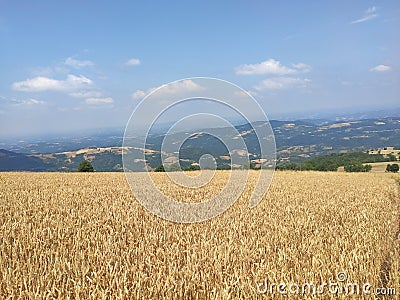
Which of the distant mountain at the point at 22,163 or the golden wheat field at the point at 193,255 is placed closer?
the golden wheat field at the point at 193,255

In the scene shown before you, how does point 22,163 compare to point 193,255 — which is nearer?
point 193,255

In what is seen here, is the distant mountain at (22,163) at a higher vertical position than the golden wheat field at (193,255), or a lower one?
lower

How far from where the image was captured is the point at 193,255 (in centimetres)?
503

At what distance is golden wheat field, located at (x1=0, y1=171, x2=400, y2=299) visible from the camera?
4.01 meters

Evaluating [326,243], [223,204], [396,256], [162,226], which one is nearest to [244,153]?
[223,204]

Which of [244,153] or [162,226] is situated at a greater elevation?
[244,153]

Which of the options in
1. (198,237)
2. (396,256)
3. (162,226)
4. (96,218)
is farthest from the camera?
(96,218)

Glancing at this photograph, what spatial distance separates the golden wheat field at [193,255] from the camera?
401 centimetres

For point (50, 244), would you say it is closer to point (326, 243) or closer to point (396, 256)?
point (326, 243)

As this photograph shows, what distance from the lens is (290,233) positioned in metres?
6.83

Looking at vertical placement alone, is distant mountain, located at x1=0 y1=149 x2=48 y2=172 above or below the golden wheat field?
below

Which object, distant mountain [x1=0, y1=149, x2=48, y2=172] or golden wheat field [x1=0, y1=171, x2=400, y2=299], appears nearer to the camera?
golden wheat field [x1=0, y1=171, x2=400, y2=299]

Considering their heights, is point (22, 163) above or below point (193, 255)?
below

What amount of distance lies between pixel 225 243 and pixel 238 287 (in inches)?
78.7
